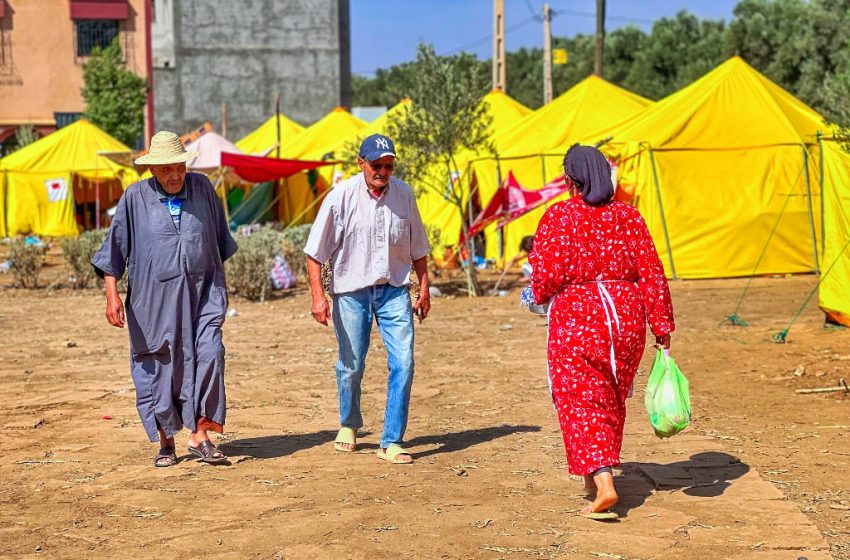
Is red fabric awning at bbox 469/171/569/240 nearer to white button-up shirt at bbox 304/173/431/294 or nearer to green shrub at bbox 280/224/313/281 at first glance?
green shrub at bbox 280/224/313/281

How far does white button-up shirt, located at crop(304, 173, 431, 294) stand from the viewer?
6648mm

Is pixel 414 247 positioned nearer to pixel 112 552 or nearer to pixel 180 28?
pixel 112 552

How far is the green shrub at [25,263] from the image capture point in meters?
18.7

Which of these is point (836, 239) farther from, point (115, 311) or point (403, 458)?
point (115, 311)

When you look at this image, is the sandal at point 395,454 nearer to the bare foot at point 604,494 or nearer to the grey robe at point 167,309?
Answer: the grey robe at point 167,309

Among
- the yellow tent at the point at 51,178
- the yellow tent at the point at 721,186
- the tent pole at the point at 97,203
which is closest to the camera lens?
the yellow tent at the point at 721,186

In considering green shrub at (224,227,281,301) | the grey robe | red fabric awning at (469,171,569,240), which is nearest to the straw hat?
the grey robe

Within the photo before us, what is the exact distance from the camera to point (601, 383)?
17.9 ft

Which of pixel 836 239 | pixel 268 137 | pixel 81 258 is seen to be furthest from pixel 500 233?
pixel 268 137

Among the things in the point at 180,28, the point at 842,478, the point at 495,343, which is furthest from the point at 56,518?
the point at 180,28

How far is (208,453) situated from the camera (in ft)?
21.8

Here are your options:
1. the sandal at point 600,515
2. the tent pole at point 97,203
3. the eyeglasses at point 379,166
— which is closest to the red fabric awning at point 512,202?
the eyeglasses at point 379,166

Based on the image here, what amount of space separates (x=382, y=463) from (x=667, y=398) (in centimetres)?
170

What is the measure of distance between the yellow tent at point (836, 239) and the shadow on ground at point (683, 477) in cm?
534
